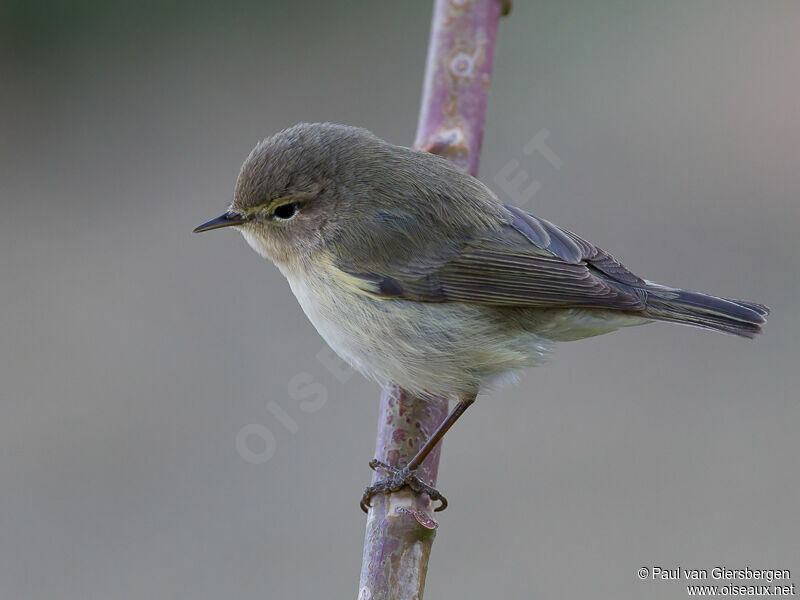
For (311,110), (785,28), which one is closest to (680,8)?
(785,28)

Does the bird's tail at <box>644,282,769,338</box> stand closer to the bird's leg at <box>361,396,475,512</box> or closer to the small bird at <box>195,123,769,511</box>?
the small bird at <box>195,123,769,511</box>

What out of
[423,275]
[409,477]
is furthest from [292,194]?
[409,477]

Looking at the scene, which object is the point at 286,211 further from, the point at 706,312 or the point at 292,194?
→ the point at 706,312

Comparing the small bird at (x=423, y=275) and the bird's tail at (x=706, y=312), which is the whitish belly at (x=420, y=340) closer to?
the small bird at (x=423, y=275)

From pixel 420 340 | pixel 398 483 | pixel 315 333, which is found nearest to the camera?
pixel 398 483

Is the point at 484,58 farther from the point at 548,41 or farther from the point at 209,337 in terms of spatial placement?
the point at 548,41

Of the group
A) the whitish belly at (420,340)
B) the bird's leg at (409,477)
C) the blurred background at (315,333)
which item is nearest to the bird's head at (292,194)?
the whitish belly at (420,340)

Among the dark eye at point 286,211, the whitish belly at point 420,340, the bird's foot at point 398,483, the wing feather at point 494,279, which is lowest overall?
the bird's foot at point 398,483
